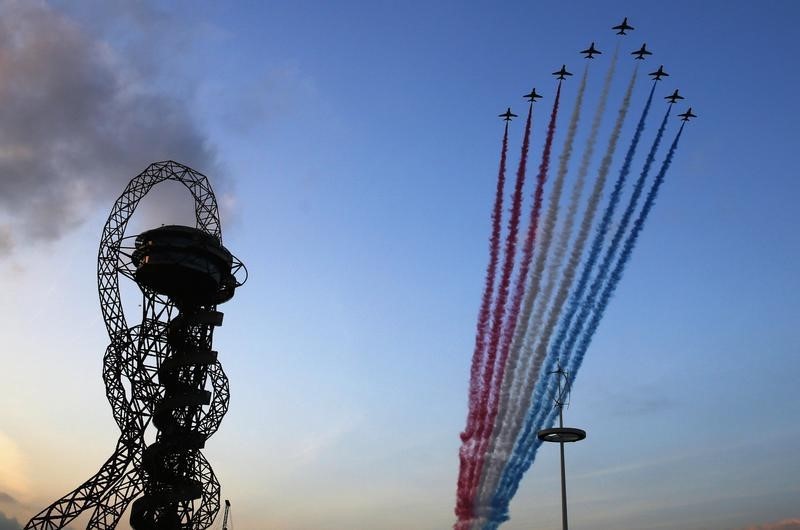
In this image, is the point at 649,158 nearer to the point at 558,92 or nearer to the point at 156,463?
the point at 558,92

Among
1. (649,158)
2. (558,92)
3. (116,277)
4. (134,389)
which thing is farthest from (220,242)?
(649,158)

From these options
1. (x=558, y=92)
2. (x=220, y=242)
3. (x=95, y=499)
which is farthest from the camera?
(x=220, y=242)

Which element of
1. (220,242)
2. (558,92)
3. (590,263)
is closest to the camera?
(590,263)

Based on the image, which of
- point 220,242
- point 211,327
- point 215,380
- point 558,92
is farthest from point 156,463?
point 558,92

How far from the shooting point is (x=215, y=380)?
109 metres

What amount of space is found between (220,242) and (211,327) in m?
13.6

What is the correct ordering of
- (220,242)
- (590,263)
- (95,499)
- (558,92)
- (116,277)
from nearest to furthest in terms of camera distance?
(590,263), (558,92), (95,499), (116,277), (220,242)

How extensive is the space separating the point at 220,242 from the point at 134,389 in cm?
2611

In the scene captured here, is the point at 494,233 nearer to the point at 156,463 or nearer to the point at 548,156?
the point at 548,156

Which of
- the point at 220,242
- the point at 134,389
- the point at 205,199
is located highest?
the point at 205,199

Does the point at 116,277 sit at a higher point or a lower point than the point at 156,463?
higher

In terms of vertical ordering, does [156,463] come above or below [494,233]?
below

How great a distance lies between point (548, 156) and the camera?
281 feet

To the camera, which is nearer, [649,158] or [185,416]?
[649,158]
